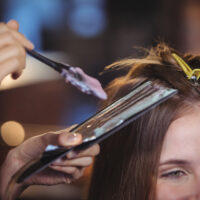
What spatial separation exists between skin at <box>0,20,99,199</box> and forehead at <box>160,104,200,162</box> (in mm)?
194

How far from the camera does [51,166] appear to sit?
705mm

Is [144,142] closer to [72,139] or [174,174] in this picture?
[174,174]

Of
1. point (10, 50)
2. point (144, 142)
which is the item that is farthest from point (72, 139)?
point (144, 142)

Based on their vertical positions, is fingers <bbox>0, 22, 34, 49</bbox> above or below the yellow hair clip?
below

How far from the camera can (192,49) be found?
2.51 meters

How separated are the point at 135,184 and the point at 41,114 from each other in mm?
1680

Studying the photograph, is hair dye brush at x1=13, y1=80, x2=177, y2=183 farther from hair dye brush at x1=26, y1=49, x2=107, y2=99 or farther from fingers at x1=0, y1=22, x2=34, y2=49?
fingers at x1=0, y1=22, x2=34, y2=49

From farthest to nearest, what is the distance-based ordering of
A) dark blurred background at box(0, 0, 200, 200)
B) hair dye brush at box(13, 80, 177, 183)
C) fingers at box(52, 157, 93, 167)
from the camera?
dark blurred background at box(0, 0, 200, 200), fingers at box(52, 157, 93, 167), hair dye brush at box(13, 80, 177, 183)

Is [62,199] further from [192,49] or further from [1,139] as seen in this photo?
[192,49]

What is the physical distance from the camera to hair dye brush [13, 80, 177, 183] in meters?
0.53

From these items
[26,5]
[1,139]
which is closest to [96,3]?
[26,5]

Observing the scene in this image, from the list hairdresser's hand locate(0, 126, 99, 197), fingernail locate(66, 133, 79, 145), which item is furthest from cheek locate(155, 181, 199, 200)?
fingernail locate(66, 133, 79, 145)

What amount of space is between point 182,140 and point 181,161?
5 centimetres

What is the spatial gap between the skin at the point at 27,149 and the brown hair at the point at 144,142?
162 mm
